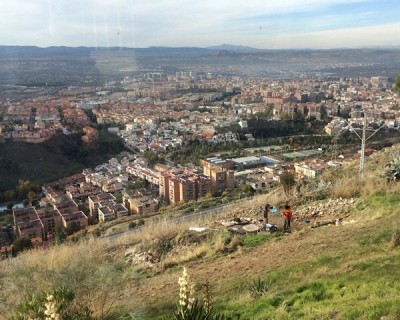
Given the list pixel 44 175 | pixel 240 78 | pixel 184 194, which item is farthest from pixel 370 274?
pixel 240 78

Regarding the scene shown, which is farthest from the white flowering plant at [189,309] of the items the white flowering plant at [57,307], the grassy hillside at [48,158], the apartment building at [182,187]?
the grassy hillside at [48,158]

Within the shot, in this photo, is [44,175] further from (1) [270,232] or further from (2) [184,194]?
(1) [270,232]

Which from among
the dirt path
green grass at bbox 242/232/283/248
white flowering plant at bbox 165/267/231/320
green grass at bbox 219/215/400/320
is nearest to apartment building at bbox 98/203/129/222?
green grass at bbox 242/232/283/248

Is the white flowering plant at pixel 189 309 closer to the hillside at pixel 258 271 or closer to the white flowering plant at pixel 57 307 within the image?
the white flowering plant at pixel 57 307

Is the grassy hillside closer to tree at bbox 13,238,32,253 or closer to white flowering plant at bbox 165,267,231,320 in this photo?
tree at bbox 13,238,32,253

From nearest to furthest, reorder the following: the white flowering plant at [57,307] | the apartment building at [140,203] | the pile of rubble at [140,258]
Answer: the white flowering plant at [57,307] → the pile of rubble at [140,258] → the apartment building at [140,203]

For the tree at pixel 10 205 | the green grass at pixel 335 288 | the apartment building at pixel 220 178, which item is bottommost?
the tree at pixel 10 205

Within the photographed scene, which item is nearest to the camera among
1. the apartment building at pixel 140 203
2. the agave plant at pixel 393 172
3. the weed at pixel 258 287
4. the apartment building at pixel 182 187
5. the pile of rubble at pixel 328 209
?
the weed at pixel 258 287
